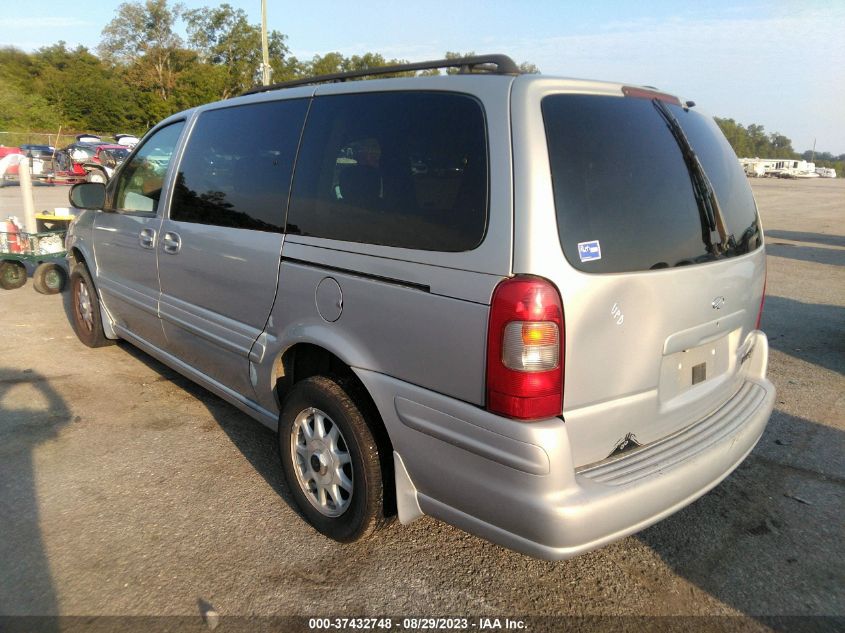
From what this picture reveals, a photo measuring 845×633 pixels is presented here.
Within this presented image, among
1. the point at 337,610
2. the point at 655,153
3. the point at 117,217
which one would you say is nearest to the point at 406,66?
the point at 655,153

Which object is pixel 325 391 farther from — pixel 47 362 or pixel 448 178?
pixel 47 362

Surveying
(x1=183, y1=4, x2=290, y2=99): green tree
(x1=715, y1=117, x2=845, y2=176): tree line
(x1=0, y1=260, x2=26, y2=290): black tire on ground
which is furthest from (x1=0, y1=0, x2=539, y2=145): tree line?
(x1=715, y1=117, x2=845, y2=176): tree line

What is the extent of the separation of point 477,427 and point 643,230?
927 mm

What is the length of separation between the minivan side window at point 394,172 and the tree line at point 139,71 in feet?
132

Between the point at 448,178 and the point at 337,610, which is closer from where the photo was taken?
the point at 448,178

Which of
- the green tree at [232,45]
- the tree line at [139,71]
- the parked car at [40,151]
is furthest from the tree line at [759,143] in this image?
the parked car at [40,151]

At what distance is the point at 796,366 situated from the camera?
5.31 m

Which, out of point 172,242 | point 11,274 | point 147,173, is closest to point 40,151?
point 11,274

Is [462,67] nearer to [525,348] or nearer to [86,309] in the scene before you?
[525,348]

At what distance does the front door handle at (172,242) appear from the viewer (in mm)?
3743

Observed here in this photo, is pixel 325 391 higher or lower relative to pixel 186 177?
lower

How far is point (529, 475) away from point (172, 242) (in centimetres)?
271

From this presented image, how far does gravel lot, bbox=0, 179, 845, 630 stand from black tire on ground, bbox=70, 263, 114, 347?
0.95 metres

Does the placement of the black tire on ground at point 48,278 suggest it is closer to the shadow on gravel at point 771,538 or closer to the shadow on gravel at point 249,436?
the shadow on gravel at point 249,436
